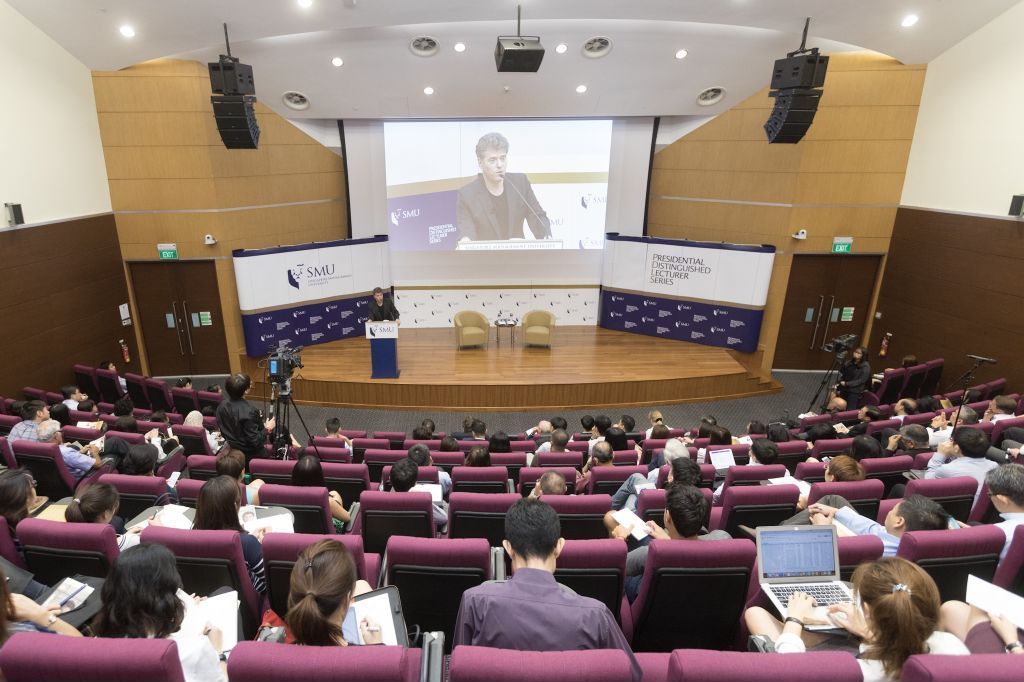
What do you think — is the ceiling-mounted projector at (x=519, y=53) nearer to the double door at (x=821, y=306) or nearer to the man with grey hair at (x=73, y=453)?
the double door at (x=821, y=306)

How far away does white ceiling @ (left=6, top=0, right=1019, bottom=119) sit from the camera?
266 inches

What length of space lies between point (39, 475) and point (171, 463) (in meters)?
0.91

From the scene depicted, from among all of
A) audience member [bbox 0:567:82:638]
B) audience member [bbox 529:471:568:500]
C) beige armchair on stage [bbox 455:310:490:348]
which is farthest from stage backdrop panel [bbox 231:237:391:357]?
audience member [bbox 0:567:82:638]

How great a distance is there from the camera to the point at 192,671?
5.72 ft

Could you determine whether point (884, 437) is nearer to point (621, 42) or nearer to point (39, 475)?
point (621, 42)

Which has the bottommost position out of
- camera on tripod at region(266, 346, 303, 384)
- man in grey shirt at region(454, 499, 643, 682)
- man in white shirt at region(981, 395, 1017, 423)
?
man in white shirt at region(981, 395, 1017, 423)

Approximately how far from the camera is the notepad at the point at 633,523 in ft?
9.78

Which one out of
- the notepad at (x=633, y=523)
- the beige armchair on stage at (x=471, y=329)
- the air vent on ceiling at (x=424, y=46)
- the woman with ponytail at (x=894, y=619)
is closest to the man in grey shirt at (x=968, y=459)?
the notepad at (x=633, y=523)

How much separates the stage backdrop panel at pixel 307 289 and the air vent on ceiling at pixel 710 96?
22.4 ft

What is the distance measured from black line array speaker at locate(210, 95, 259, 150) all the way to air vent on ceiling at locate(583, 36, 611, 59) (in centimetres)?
510

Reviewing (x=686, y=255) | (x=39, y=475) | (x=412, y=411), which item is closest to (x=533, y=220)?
(x=686, y=255)

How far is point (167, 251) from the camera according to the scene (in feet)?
29.1

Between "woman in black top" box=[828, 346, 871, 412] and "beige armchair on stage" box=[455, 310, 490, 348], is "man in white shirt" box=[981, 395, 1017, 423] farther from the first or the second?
"beige armchair on stage" box=[455, 310, 490, 348]

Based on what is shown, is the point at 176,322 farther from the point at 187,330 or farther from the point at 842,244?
the point at 842,244
